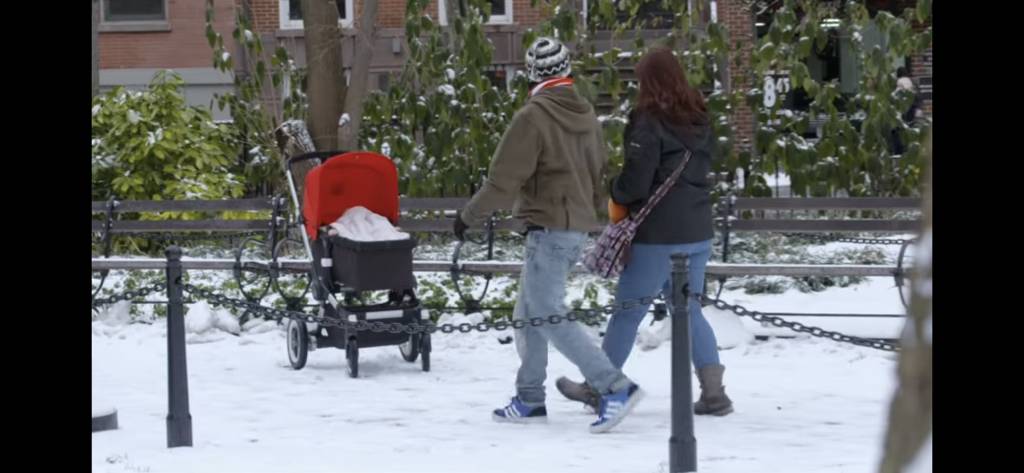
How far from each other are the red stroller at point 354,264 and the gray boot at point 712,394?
2076 mm

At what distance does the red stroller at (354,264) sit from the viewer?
909 centimetres

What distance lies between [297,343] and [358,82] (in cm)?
486

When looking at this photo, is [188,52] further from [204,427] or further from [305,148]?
[204,427]

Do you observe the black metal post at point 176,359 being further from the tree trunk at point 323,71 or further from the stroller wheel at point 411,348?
the tree trunk at point 323,71

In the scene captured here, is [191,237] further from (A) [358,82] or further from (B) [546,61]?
(B) [546,61]

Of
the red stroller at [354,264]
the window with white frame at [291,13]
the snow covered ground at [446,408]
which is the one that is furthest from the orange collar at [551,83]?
the window with white frame at [291,13]

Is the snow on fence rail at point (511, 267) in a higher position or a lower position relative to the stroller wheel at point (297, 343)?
higher

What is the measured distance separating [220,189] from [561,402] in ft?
26.6

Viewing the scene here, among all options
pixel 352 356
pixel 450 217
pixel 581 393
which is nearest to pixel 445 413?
pixel 581 393

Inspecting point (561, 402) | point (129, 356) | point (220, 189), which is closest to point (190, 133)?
point (220, 189)

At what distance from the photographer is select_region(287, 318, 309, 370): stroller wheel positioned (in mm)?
9398

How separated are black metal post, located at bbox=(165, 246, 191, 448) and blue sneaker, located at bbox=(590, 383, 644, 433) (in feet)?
6.08

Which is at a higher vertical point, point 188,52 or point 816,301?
point 188,52

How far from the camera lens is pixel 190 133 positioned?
15945 millimetres
